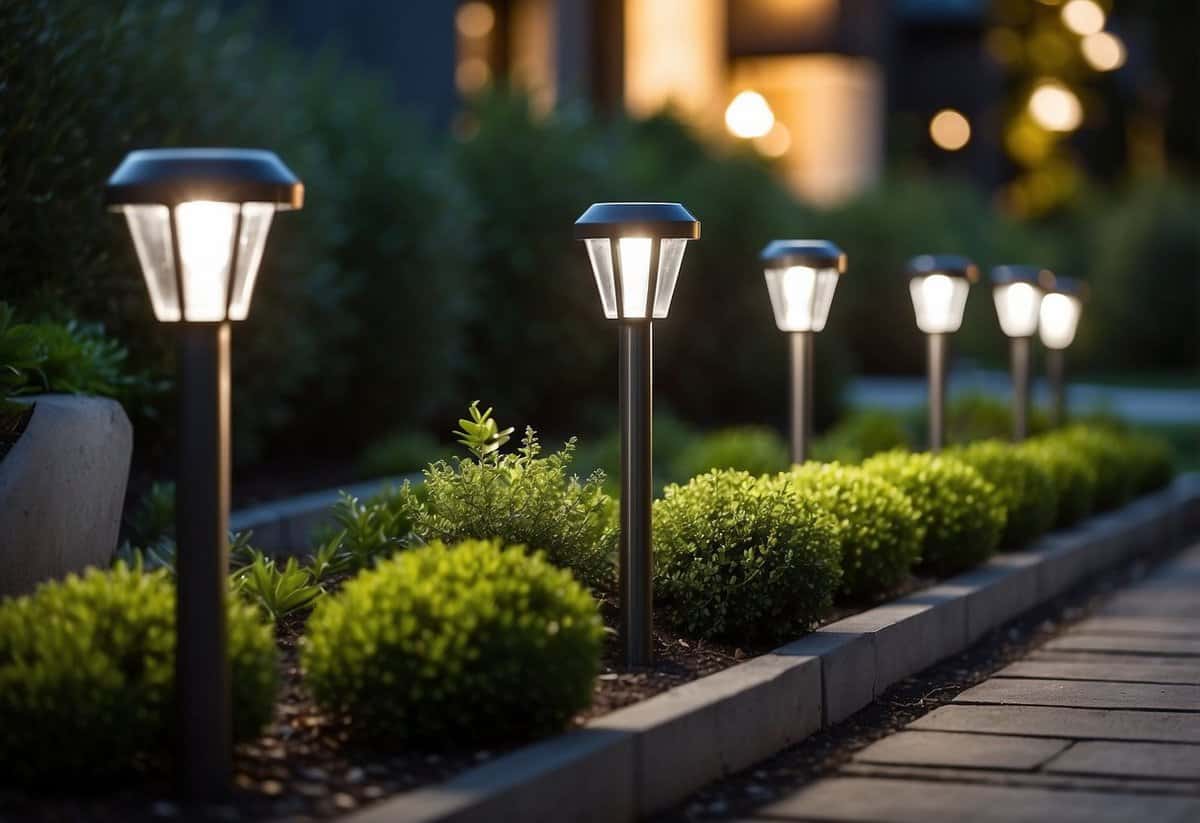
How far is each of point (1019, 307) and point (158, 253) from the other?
8.92 m

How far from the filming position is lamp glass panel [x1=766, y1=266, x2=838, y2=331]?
9000 mm

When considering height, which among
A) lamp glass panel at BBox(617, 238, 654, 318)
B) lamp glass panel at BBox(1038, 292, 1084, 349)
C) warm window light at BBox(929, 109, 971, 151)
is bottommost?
lamp glass panel at BBox(1038, 292, 1084, 349)

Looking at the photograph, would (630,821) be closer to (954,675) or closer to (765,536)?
(765,536)

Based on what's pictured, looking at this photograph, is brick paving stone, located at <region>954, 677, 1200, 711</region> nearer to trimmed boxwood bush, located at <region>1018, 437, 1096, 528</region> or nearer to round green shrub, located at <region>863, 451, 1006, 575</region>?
round green shrub, located at <region>863, 451, 1006, 575</region>

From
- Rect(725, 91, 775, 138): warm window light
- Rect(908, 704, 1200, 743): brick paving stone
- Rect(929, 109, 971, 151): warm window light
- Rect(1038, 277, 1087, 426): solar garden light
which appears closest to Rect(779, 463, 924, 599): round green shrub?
Rect(908, 704, 1200, 743): brick paving stone

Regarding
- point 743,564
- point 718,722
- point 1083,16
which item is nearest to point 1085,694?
point 743,564

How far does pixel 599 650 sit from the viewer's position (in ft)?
17.8

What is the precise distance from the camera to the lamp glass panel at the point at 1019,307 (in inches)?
500

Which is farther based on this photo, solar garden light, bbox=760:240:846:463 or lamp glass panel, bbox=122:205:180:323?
solar garden light, bbox=760:240:846:463

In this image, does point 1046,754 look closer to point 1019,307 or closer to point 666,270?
point 666,270

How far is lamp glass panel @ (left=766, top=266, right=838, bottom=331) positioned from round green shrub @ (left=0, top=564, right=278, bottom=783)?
4.37 meters

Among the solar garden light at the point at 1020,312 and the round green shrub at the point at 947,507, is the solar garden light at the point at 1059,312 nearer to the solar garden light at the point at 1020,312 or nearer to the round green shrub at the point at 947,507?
the solar garden light at the point at 1020,312

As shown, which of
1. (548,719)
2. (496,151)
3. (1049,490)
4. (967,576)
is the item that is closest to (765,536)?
(548,719)

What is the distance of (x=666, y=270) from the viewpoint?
6324 millimetres
